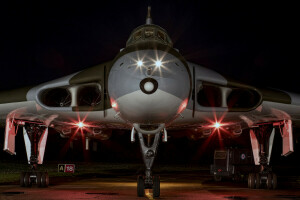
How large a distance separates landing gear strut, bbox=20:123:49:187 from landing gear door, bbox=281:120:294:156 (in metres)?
7.96

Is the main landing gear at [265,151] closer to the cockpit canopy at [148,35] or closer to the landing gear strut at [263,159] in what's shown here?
the landing gear strut at [263,159]

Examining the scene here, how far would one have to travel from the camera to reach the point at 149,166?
32.9ft

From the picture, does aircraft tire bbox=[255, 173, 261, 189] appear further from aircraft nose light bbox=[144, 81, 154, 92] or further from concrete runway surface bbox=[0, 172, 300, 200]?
aircraft nose light bbox=[144, 81, 154, 92]

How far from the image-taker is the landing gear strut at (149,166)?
391 inches

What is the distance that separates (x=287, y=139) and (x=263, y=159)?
4.18 feet

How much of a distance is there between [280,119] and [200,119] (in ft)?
11.6

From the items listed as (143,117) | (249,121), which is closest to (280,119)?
(249,121)

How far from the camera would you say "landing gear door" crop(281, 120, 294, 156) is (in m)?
12.7

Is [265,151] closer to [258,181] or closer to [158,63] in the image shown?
[258,181]

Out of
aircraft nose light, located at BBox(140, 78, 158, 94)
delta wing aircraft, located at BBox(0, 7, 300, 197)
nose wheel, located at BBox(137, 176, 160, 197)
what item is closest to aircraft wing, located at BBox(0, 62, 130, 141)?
delta wing aircraft, located at BBox(0, 7, 300, 197)

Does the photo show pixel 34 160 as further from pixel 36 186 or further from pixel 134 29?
pixel 134 29

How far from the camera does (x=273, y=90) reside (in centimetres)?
1245

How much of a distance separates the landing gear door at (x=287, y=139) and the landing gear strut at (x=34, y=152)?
796cm

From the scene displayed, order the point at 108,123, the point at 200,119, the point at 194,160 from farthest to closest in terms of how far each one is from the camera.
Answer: the point at 194,160, the point at 108,123, the point at 200,119
